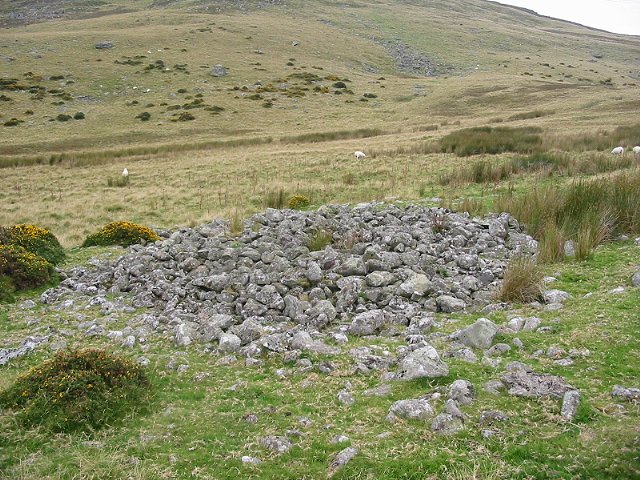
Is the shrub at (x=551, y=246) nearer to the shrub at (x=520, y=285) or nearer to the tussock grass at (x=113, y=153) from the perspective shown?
the shrub at (x=520, y=285)

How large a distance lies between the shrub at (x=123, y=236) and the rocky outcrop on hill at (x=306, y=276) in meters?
2.23

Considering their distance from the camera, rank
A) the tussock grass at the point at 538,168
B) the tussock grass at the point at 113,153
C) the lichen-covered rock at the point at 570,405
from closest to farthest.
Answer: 1. the lichen-covered rock at the point at 570,405
2. the tussock grass at the point at 538,168
3. the tussock grass at the point at 113,153

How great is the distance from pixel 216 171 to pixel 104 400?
80.1 feet

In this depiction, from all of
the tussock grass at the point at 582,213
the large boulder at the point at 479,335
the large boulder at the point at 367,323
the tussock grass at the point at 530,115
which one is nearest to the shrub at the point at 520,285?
the large boulder at the point at 479,335

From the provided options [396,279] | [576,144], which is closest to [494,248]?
[396,279]

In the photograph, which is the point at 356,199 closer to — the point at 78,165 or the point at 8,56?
the point at 78,165

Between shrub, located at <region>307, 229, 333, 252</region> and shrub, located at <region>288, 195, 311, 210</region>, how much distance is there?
796 centimetres

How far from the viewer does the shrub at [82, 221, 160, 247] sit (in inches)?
579

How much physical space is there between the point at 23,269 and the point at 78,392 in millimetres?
6512

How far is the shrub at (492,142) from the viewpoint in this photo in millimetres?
27403

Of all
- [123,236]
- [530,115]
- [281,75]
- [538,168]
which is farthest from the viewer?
[281,75]

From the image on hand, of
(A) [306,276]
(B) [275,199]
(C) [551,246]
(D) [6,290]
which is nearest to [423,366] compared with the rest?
(A) [306,276]

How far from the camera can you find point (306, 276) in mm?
9570

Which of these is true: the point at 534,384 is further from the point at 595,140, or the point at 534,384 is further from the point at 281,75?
the point at 281,75
